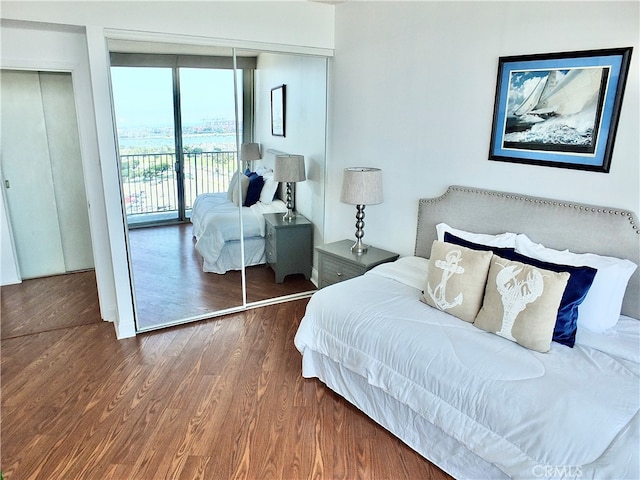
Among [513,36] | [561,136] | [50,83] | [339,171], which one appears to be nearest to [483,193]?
[561,136]

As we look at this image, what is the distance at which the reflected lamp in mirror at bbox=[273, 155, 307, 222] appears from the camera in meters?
3.89

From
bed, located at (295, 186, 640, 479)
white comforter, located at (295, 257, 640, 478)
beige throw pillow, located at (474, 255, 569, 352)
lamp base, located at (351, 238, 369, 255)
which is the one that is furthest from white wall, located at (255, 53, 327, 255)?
beige throw pillow, located at (474, 255, 569, 352)

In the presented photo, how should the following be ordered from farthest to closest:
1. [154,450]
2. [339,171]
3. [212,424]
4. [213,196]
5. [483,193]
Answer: [339,171]
[213,196]
[483,193]
[212,424]
[154,450]

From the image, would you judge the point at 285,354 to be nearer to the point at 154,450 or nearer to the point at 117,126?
the point at 154,450

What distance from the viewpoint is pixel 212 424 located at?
2.45 metres

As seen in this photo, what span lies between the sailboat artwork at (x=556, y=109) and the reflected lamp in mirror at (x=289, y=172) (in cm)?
193

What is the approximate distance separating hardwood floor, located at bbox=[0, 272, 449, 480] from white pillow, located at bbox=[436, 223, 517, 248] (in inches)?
51.0

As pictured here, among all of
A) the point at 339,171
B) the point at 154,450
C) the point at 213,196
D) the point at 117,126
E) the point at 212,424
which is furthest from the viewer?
the point at 339,171

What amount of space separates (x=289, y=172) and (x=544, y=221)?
2.25 metres

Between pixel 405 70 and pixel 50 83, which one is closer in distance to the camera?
pixel 405 70

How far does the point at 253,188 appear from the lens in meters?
3.77

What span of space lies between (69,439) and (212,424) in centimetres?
77

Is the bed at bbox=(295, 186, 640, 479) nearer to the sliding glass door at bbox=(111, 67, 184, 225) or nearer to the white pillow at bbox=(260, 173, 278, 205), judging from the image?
the white pillow at bbox=(260, 173, 278, 205)

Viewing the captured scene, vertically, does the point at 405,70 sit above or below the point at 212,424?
above
